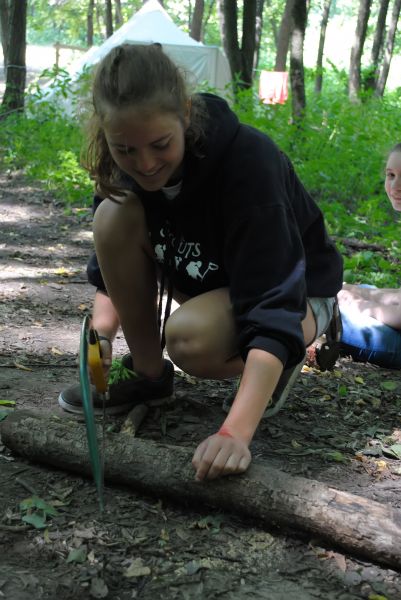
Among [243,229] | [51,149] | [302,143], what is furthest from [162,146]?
[51,149]

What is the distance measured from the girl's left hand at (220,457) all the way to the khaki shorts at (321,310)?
0.73 metres

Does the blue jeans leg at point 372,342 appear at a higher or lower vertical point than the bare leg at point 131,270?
lower

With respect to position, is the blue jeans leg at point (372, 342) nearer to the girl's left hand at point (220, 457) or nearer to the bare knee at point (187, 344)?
the bare knee at point (187, 344)

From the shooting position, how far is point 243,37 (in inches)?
356

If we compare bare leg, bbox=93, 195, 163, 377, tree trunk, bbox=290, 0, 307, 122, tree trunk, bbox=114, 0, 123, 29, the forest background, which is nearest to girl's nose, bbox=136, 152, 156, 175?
bare leg, bbox=93, 195, 163, 377

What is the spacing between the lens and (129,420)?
2.20 meters

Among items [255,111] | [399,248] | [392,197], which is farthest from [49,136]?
[392,197]

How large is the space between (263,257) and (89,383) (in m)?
0.57

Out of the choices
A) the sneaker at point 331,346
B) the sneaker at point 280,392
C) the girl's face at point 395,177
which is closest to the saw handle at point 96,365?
the sneaker at point 280,392

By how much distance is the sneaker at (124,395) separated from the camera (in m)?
2.26

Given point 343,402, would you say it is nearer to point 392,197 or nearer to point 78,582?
point 392,197

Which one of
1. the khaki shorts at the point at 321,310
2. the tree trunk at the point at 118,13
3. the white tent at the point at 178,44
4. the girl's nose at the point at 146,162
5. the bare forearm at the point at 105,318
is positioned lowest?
the bare forearm at the point at 105,318

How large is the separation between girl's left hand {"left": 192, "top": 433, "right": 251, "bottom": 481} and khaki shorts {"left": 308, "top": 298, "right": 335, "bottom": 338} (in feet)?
2.40

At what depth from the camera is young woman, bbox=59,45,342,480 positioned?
5.76 feet
